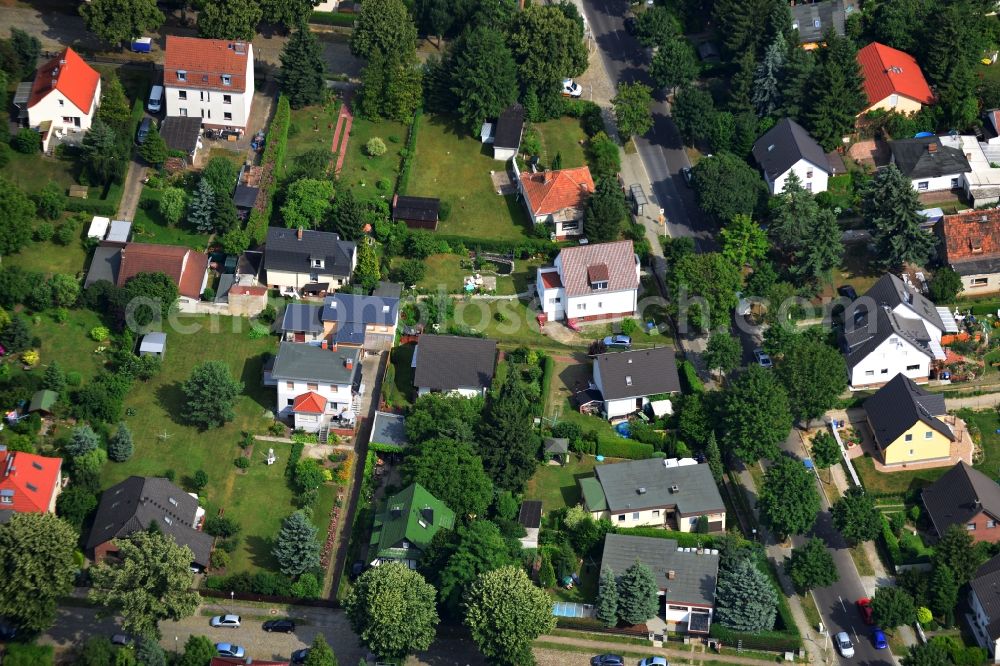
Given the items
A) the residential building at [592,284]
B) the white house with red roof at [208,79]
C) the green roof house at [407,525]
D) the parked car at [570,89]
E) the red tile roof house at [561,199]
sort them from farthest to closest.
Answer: the parked car at [570,89] → the white house with red roof at [208,79] → the red tile roof house at [561,199] → the residential building at [592,284] → the green roof house at [407,525]

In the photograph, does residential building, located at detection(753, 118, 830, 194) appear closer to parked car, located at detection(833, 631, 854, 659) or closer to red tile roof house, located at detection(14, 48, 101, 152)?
parked car, located at detection(833, 631, 854, 659)

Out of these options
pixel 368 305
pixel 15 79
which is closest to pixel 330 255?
pixel 368 305

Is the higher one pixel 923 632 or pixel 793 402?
pixel 793 402

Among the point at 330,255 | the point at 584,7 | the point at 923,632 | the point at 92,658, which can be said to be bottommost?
the point at 92,658

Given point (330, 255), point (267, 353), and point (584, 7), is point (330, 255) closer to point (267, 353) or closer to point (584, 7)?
point (267, 353)

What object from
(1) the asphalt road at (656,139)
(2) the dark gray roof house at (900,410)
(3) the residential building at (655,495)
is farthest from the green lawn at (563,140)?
(2) the dark gray roof house at (900,410)

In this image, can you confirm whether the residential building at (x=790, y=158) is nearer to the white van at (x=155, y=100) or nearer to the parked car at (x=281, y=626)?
the white van at (x=155, y=100)

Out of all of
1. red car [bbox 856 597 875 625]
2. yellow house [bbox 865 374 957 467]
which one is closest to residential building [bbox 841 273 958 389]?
yellow house [bbox 865 374 957 467]
